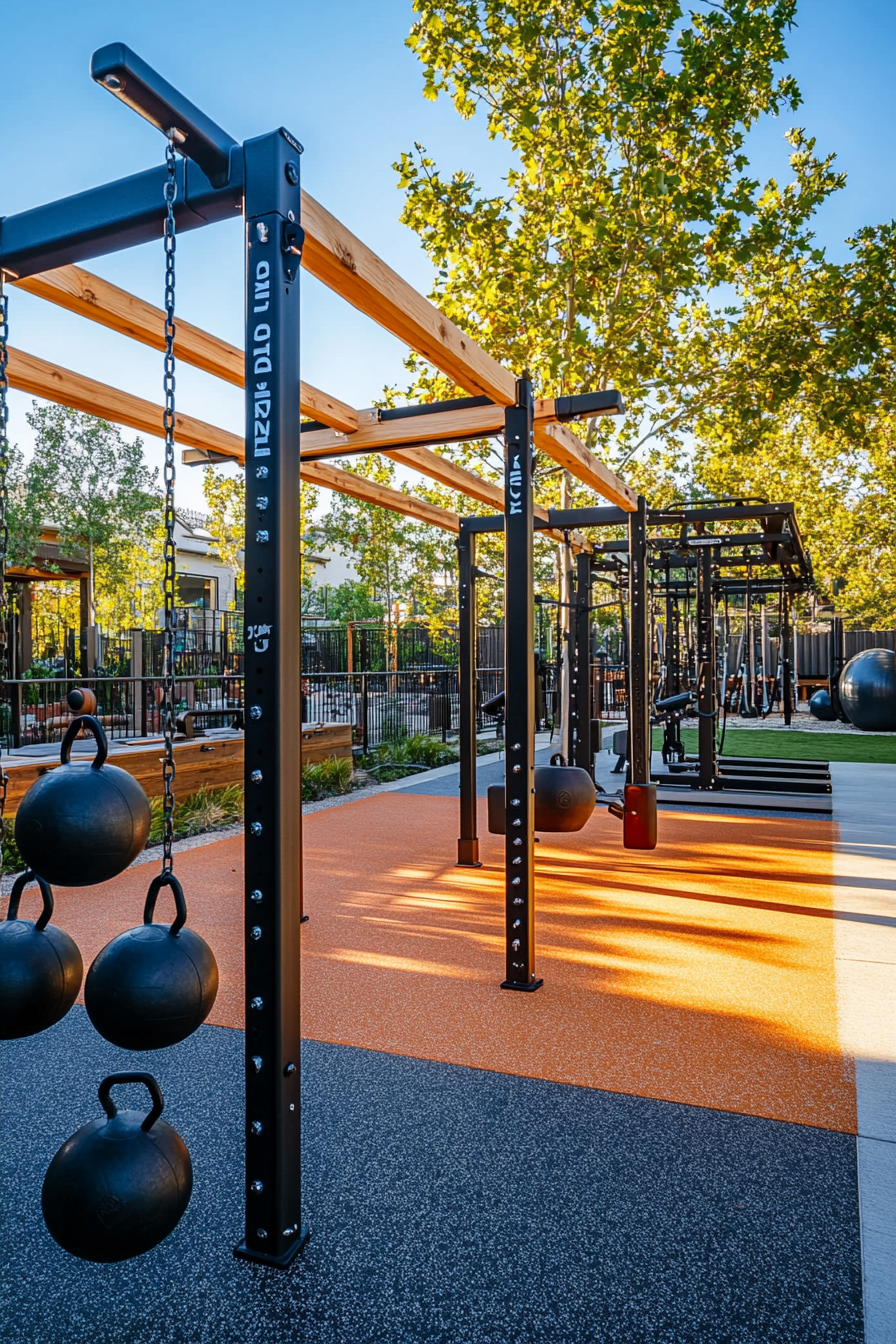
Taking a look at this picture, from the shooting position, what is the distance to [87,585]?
16812 mm

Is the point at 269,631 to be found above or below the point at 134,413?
below

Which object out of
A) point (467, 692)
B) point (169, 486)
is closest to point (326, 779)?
point (467, 692)

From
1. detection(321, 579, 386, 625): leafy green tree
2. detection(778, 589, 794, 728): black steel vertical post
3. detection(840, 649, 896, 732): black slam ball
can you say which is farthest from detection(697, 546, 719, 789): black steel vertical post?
detection(321, 579, 386, 625): leafy green tree

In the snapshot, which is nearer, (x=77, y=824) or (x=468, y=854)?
(x=77, y=824)

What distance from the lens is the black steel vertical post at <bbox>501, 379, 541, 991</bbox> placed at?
4059 mm

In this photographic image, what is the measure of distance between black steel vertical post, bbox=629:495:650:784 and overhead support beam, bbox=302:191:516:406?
2.80 metres

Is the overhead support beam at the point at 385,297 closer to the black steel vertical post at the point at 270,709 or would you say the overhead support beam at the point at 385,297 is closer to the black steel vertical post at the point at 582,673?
the black steel vertical post at the point at 270,709

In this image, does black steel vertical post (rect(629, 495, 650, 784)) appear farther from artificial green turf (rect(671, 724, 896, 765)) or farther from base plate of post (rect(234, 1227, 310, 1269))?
artificial green turf (rect(671, 724, 896, 765))

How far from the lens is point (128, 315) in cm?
311

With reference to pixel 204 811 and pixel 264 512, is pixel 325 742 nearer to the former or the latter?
pixel 204 811

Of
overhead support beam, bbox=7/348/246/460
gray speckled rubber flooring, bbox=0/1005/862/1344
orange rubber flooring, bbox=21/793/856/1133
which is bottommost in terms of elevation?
orange rubber flooring, bbox=21/793/856/1133

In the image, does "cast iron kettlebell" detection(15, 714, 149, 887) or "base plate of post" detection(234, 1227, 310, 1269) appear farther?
"base plate of post" detection(234, 1227, 310, 1269)

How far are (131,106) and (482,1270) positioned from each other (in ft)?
9.58

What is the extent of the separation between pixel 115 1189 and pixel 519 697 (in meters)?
2.83
